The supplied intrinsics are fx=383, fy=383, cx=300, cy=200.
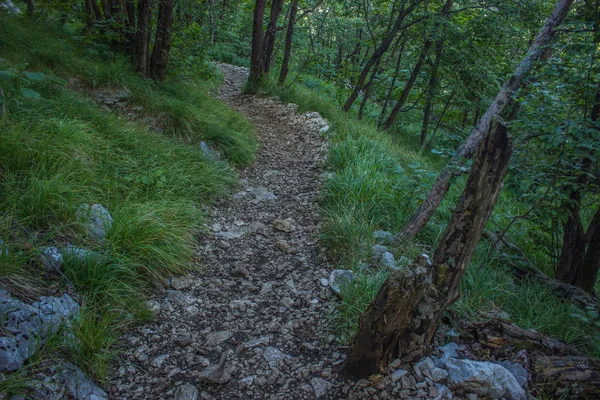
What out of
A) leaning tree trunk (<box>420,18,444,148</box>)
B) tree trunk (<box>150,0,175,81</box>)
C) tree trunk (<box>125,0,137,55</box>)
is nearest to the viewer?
tree trunk (<box>150,0,175,81</box>)

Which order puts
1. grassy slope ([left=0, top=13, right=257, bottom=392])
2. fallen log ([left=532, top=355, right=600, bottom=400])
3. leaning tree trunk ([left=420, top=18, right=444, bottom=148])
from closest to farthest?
fallen log ([left=532, top=355, right=600, bottom=400]) → grassy slope ([left=0, top=13, right=257, bottom=392]) → leaning tree trunk ([left=420, top=18, right=444, bottom=148])

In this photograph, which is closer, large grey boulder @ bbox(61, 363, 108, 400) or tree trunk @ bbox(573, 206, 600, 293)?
large grey boulder @ bbox(61, 363, 108, 400)

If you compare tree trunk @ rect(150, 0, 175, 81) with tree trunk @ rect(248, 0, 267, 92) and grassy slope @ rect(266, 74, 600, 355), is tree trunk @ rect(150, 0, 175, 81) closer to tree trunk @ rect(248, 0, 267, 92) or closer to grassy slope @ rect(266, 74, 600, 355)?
tree trunk @ rect(248, 0, 267, 92)

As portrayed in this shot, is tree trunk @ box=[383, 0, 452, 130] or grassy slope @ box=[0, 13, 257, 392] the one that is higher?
tree trunk @ box=[383, 0, 452, 130]

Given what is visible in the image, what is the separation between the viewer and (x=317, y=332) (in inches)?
116

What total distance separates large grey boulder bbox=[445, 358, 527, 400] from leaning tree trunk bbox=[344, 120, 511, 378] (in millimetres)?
241

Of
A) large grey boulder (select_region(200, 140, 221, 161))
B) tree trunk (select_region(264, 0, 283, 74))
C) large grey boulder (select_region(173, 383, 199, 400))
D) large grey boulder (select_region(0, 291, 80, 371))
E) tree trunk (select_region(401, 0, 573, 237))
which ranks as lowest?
large grey boulder (select_region(173, 383, 199, 400))

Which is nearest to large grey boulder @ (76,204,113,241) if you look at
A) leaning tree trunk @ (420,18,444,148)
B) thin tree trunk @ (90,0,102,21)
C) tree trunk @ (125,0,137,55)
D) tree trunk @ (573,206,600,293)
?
tree trunk @ (125,0,137,55)

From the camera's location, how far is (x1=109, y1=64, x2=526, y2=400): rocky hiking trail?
93.0 inches

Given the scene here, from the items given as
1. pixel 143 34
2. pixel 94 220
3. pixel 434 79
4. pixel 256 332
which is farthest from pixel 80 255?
pixel 434 79

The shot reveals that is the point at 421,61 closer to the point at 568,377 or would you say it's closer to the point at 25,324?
the point at 568,377

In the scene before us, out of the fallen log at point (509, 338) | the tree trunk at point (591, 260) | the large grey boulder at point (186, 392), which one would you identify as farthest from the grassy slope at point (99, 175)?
the tree trunk at point (591, 260)

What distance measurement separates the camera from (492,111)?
13.1ft

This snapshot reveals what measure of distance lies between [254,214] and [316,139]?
283 centimetres
